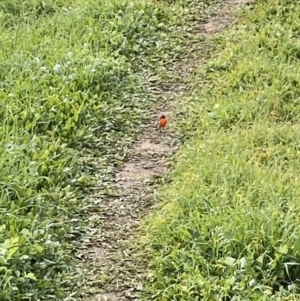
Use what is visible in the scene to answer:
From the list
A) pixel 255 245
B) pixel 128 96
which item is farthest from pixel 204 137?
pixel 255 245

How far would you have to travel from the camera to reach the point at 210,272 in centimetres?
304

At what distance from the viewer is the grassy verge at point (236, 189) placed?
3.01 m

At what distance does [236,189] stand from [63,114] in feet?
4.25

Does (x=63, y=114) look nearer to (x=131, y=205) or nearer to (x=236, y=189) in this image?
(x=131, y=205)

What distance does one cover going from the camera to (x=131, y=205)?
3.75 m

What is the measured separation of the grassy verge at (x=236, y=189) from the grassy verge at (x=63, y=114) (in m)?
0.41

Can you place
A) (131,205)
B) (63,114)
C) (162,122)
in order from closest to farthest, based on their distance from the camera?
(131,205), (63,114), (162,122)

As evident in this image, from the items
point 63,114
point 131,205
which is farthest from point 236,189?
point 63,114

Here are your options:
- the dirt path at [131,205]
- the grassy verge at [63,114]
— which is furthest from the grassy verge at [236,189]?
the grassy verge at [63,114]

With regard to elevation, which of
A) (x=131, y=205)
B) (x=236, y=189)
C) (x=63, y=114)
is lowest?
(x=131, y=205)

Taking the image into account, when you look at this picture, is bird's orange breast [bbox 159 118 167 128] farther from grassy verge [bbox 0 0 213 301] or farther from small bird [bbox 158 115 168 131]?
grassy verge [bbox 0 0 213 301]

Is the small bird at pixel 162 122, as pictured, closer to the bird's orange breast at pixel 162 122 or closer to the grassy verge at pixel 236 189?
the bird's orange breast at pixel 162 122

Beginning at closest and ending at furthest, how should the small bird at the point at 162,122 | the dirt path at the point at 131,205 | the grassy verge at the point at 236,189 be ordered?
the grassy verge at the point at 236,189, the dirt path at the point at 131,205, the small bird at the point at 162,122

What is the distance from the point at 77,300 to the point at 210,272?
0.61 m
